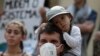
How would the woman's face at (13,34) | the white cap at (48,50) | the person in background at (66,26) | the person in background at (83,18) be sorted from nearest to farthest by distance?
the white cap at (48,50) < the person in background at (66,26) < the woman's face at (13,34) < the person in background at (83,18)

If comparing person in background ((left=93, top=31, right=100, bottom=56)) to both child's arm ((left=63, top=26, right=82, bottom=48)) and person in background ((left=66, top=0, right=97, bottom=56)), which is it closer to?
person in background ((left=66, top=0, right=97, bottom=56))

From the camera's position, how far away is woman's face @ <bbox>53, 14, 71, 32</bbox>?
7.96ft

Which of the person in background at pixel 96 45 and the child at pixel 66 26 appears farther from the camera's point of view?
the person in background at pixel 96 45

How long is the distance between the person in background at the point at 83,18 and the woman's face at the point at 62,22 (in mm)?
2212

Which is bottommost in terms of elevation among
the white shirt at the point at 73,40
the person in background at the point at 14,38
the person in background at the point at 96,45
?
the person in background at the point at 96,45

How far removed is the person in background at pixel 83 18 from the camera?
4.78 m

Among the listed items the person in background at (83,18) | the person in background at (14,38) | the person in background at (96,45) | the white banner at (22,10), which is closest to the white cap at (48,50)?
the person in background at (14,38)

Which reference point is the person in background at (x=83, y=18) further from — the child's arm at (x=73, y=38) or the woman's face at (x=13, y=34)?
the child's arm at (x=73, y=38)

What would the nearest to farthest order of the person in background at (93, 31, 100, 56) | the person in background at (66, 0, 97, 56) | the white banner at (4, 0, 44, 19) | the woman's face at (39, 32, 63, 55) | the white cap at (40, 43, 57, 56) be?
the white cap at (40, 43, 57, 56), the woman's face at (39, 32, 63, 55), the person in background at (66, 0, 97, 56), the person in background at (93, 31, 100, 56), the white banner at (4, 0, 44, 19)

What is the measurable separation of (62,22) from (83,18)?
2435 millimetres

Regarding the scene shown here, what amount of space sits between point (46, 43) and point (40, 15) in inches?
125

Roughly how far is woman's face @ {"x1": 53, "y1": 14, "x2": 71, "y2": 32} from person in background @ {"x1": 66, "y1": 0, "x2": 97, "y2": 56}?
2212 mm

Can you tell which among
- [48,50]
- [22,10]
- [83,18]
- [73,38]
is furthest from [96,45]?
[48,50]

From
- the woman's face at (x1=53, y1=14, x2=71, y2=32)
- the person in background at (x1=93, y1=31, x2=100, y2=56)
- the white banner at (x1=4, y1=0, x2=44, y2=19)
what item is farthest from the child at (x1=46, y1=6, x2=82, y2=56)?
the white banner at (x1=4, y1=0, x2=44, y2=19)
